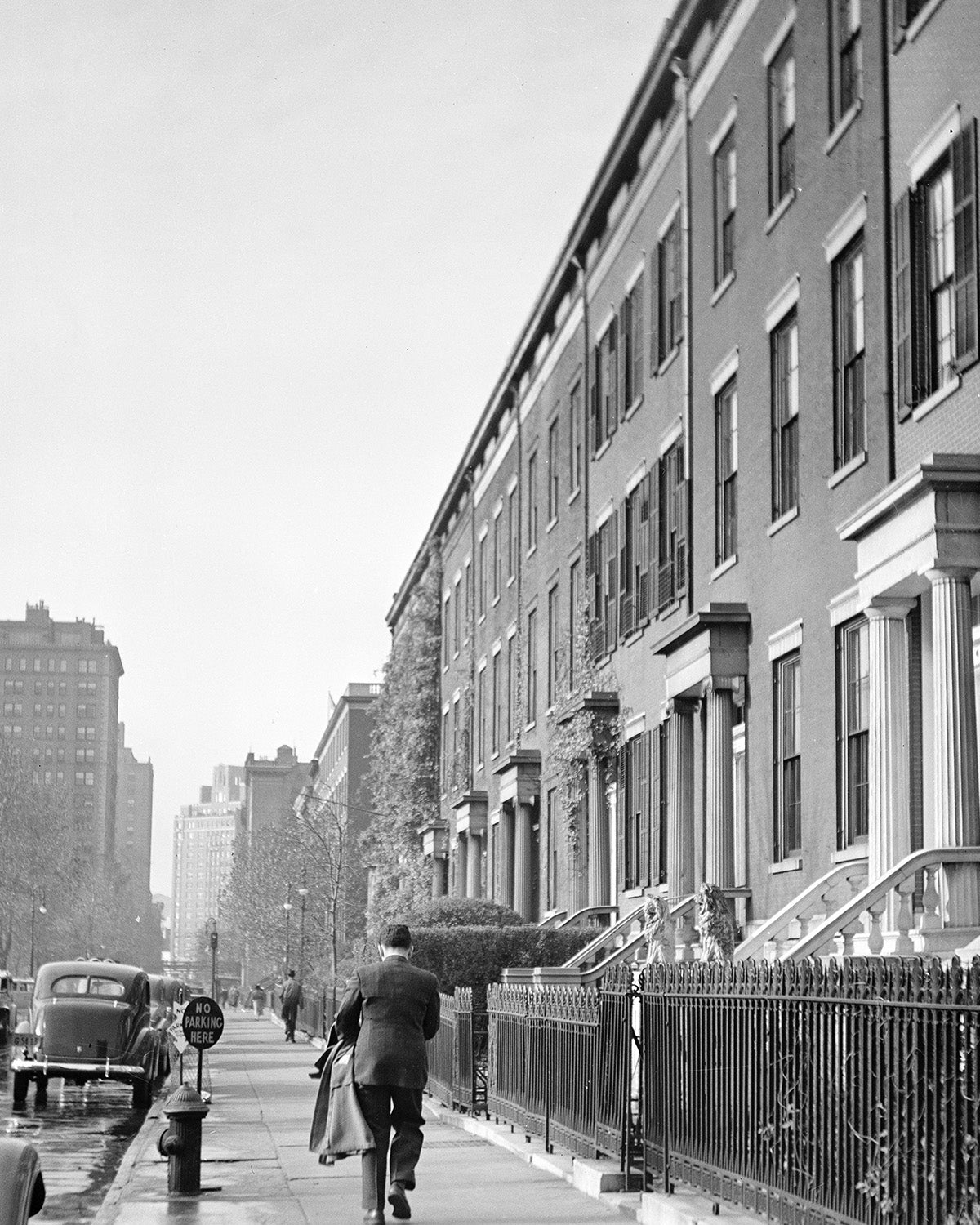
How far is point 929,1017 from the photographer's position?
7.96m

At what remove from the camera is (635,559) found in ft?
97.6

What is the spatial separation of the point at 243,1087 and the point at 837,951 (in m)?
14.6

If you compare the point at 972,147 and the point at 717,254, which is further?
the point at 717,254

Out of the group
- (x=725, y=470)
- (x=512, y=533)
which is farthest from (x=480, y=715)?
(x=725, y=470)

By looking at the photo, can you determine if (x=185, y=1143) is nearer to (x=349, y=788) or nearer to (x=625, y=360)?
(x=625, y=360)

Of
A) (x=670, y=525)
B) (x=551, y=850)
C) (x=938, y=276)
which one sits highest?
(x=938, y=276)

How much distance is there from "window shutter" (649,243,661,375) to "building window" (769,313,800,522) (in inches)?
244

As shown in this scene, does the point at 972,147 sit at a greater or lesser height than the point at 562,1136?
greater

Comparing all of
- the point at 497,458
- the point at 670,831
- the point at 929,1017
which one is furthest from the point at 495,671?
the point at 929,1017

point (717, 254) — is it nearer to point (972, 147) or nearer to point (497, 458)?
point (972, 147)

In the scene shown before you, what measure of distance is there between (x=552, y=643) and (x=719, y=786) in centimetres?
1435

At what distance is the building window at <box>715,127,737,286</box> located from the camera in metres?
25.0

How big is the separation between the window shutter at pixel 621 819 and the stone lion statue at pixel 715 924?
31.3ft

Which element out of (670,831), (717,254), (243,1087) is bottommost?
(243,1087)
